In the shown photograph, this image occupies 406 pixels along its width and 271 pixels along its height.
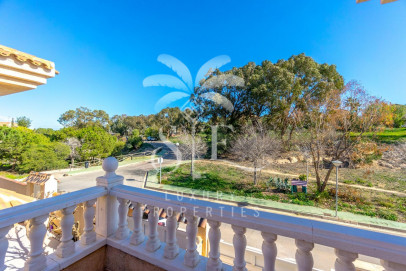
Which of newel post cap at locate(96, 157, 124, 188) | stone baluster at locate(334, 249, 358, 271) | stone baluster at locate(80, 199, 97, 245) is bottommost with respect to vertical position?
stone baluster at locate(80, 199, 97, 245)

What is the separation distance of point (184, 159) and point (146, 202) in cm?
1180

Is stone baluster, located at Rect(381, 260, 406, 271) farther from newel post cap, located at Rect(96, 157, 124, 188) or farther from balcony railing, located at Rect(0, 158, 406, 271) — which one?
newel post cap, located at Rect(96, 157, 124, 188)

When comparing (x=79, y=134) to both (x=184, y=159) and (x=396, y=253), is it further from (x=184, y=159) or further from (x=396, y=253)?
(x=396, y=253)

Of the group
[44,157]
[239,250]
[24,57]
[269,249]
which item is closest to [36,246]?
[239,250]

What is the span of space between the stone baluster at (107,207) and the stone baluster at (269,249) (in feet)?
3.12

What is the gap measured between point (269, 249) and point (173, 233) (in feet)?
1.65

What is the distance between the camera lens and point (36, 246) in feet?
2.62

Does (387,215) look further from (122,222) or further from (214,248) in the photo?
(122,222)

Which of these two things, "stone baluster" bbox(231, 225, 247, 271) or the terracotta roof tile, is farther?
the terracotta roof tile

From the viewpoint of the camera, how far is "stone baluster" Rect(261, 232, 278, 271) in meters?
0.70

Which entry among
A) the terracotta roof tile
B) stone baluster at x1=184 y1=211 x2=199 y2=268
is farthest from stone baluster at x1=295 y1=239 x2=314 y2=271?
the terracotta roof tile

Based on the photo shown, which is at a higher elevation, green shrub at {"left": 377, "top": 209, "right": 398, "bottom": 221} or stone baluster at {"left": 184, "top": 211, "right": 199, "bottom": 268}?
stone baluster at {"left": 184, "top": 211, "right": 199, "bottom": 268}

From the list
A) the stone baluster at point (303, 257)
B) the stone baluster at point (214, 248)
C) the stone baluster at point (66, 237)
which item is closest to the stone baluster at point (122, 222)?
the stone baluster at point (66, 237)

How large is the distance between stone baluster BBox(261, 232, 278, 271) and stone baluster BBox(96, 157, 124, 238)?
951mm
